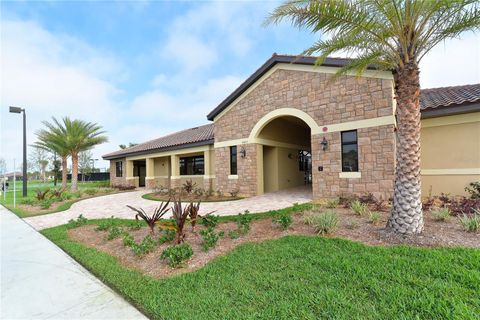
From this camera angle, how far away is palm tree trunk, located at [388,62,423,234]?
4.82m

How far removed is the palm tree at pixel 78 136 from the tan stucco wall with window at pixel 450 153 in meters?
25.6

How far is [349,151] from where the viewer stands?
9.92 metres

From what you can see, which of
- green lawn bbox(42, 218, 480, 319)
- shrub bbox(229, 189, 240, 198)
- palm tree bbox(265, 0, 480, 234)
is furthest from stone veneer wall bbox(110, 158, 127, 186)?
palm tree bbox(265, 0, 480, 234)

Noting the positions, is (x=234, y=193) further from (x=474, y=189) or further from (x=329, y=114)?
(x=474, y=189)

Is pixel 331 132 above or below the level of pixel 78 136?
below

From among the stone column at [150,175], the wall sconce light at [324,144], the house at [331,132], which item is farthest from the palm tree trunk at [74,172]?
the wall sconce light at [324,144]

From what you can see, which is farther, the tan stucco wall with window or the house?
the house

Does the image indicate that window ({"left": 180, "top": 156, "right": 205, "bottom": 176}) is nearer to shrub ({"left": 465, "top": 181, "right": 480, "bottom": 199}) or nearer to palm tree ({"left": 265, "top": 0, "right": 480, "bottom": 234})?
palm tree ({"left": 265, "top": 0, "right": 480, "bottom": 234})

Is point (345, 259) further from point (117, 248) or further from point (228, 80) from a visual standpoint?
point (228, 80)

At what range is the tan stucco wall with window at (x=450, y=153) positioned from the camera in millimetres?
8484

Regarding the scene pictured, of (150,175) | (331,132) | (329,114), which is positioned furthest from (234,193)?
(150,175)

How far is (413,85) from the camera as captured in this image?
5004 mm

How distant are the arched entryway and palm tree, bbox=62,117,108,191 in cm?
1776

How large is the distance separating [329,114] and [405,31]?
5445 millimetres
